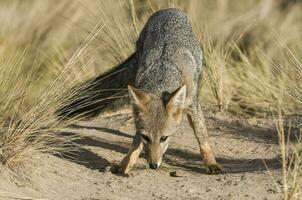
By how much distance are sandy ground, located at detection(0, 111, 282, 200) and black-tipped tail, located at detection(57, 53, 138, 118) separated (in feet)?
0.96

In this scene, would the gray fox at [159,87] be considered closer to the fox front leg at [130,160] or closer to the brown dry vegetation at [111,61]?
the fox front leg at [130,160]

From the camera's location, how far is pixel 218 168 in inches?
231

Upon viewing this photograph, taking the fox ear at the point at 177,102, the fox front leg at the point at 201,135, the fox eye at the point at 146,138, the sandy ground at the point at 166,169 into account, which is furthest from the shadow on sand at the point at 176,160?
the fox ear at the point at 177,102

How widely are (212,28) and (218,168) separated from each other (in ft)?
18.1

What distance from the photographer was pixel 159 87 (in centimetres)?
571

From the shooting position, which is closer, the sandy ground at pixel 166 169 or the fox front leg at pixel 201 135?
the sandy ground at pixel 166 169

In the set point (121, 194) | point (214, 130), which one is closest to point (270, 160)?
point (214, 130)

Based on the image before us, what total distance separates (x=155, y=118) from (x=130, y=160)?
0.58 m

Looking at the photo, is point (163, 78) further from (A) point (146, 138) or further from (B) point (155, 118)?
(A) point (146, 138)

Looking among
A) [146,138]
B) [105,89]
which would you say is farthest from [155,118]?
[105,89]

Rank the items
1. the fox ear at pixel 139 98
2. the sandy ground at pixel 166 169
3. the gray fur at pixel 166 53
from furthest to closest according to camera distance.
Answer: the gray fur at pixel 166 53, the fox ear at pixel 139 98, the sandy ground at pixel 166 169

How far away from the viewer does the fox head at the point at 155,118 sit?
5352 millimetres

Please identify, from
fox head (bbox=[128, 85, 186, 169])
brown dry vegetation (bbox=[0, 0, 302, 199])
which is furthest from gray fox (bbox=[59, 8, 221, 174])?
brown dry vegetation (bbox=[0, 0, 302, 199])

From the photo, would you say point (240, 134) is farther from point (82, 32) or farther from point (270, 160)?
point (82, 32)
